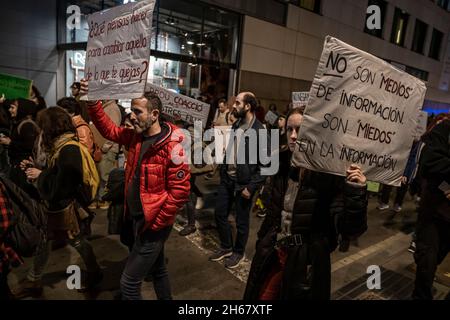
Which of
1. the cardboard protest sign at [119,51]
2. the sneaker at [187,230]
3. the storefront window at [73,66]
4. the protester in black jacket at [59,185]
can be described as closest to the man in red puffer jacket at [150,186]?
the cardboard protest sign at [119,51]

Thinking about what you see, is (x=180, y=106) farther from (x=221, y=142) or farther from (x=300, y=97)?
(x=300, y=97)

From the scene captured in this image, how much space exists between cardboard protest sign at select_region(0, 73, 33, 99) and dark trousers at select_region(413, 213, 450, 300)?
254 inches

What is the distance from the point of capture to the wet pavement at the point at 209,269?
11.7ft

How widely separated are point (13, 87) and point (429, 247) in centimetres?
679

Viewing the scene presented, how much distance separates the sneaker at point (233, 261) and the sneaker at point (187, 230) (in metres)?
1.01

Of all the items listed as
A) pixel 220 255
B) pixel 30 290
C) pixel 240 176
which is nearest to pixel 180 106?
pixel 240 176

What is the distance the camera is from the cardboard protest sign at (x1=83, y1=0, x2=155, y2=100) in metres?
2.70

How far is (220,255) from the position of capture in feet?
14.1

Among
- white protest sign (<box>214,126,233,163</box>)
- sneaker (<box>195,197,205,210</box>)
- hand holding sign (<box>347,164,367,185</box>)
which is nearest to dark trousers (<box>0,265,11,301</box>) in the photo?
hand holding sign (<box>347,164,367,185</box>)

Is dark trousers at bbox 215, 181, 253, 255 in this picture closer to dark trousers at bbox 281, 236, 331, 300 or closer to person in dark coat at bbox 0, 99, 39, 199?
dark trousers at bbox 281, 236, 331, 300

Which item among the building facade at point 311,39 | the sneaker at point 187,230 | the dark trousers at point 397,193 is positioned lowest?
the sneaker at point 187,230

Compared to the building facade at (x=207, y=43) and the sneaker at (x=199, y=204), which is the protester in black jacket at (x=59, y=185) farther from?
the building facade at (x=207, y=43)

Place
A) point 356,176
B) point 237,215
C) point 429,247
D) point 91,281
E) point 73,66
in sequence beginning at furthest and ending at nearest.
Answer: point 73,66
point 237,215
point 91,281
point 429,247
point 356,176
